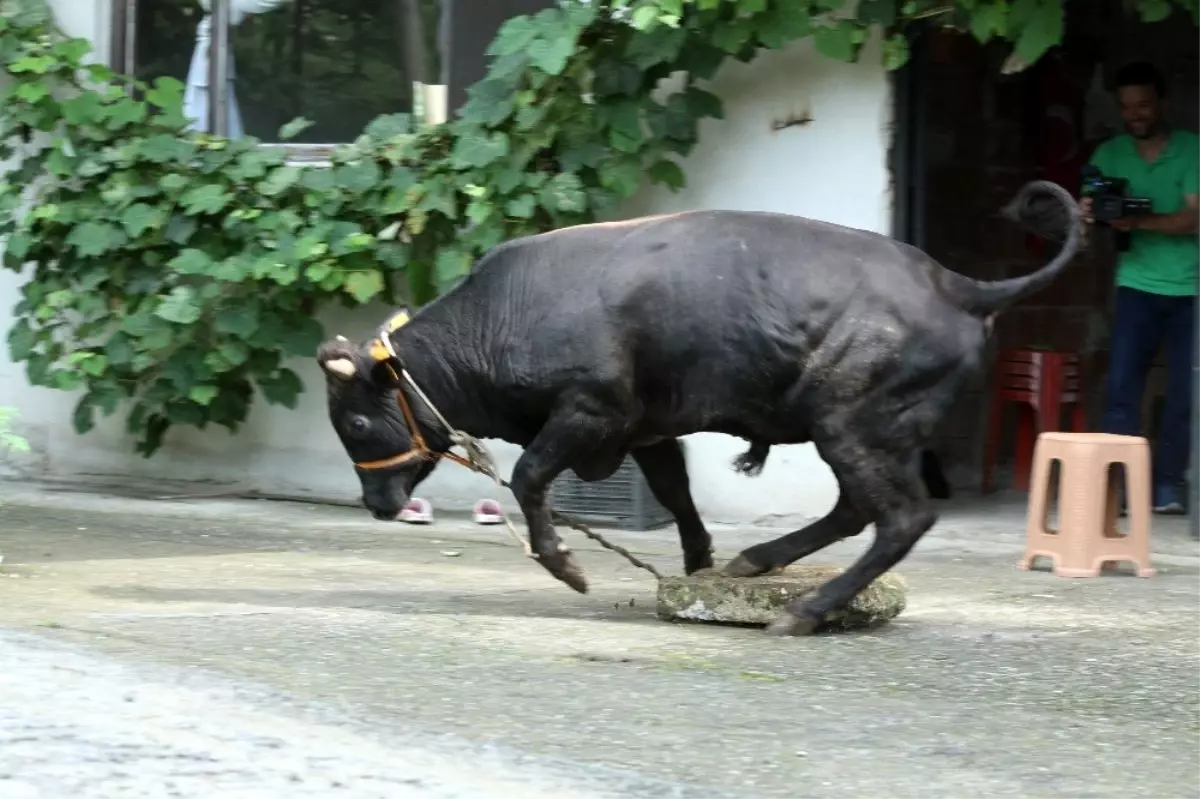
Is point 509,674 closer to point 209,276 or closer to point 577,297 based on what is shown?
point 577,297

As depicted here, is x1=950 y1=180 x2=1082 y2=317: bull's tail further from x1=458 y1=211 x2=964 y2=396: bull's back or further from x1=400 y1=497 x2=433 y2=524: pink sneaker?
x1=400 y1=497 x2=433 y2=524: pink sneaker

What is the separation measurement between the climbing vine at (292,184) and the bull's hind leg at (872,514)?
2.66m

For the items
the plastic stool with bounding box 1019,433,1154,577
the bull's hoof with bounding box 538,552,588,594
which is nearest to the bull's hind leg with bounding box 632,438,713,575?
the bull's hoof with bounding box 538,552,588,594

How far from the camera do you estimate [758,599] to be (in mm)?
6082

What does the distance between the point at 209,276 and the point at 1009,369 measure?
4065 millimetres

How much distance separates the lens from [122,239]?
9.17m

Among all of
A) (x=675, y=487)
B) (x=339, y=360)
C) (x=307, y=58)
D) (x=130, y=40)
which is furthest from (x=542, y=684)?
(x=130, y=40)

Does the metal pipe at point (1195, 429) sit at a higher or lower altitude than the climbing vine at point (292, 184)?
lower

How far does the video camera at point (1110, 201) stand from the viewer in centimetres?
877

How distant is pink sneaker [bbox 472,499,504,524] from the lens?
28.7 feet

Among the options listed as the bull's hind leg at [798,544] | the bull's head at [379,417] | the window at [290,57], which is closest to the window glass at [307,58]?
the window at [290,57]

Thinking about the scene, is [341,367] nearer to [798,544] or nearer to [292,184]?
[798,544]

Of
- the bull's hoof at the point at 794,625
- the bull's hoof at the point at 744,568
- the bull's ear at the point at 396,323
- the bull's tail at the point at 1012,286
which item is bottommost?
the bull's hoof at the point at 794,625

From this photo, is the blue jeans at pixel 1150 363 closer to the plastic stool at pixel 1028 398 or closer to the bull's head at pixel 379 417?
the plastic stool at pixel 1028 398
